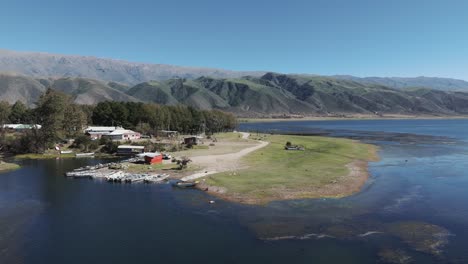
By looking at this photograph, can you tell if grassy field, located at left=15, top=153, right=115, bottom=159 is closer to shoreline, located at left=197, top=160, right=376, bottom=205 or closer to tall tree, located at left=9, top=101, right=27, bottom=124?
shoreline, located at left=197, top=160, right=376, bottom=205

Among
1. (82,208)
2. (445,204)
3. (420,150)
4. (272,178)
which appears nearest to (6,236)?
(82,208)

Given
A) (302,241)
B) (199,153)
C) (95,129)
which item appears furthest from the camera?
(95,129)

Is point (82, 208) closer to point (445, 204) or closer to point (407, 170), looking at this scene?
point (445, 204)

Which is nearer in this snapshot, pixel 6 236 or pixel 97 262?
pixel 97 262

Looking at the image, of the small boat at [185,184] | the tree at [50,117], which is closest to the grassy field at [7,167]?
the tree at [50,117]

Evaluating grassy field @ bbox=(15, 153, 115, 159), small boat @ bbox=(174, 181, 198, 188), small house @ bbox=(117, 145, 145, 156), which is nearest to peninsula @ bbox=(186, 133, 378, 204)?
small boat @ bbox=(174, 181, 198, 188)

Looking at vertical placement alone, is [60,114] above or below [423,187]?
above

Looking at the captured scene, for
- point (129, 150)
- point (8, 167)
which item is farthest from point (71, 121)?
point (8, 167)

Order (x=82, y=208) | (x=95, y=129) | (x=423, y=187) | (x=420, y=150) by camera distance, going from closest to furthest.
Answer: (x=82, y=208) < (x=423, y=187) < (x=420, y=150) < (x=95, y=129)
